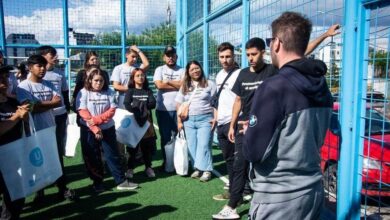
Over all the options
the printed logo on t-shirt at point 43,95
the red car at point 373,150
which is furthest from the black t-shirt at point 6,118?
the red car at point 373,150

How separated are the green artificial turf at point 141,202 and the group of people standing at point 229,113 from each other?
0.17 meters

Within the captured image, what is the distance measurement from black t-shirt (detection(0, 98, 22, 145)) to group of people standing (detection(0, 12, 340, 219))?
1cm

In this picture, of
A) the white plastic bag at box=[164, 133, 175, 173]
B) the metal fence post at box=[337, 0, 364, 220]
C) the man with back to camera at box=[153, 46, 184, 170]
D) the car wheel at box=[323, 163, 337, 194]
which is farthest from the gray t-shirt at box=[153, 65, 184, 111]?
the metal fence post at box=[337, 0, 364, 220]

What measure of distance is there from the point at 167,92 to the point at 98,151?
Result: 5.52 feet

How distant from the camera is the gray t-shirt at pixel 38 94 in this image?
433 cm

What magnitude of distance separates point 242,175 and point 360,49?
1782 mm

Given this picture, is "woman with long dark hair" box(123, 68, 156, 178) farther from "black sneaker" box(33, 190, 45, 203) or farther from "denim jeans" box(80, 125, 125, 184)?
"black sneaker" box(33, 190, 45, 203)

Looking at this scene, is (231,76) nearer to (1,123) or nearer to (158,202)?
(158,202)

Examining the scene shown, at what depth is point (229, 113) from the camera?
480 centimetres

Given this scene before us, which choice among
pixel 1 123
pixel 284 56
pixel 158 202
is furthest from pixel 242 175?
pixel 1 123

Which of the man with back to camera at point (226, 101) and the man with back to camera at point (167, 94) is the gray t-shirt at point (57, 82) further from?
the man with back to camera at point (226, 101)

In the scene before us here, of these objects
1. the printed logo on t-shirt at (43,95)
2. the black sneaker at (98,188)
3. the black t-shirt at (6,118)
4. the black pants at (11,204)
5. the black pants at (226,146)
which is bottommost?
the black sneaker at (98,188)

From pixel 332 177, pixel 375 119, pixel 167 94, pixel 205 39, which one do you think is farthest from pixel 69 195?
pixel 205 39

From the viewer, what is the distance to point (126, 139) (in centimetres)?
573
